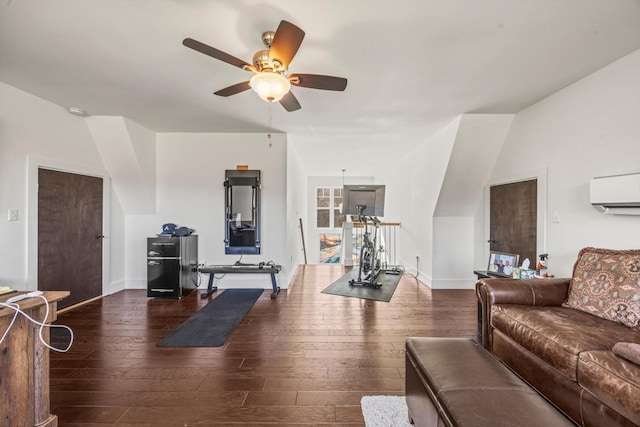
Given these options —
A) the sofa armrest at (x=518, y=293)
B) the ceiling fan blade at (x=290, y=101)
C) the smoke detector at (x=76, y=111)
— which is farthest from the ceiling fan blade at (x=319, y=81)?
the smoke detector at (x=76, y=111)

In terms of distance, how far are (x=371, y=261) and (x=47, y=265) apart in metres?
4.41

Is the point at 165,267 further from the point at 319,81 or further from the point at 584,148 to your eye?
the point at 584,148

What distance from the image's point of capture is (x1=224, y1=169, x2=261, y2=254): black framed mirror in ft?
13.9

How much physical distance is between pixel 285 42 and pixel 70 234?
12.3 ft

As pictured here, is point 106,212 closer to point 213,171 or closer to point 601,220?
point 213,171

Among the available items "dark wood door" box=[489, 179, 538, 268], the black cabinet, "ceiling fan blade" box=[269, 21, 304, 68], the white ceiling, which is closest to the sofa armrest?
"dark wood door" box=[489, 179, 538, 268]

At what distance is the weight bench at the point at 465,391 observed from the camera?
971 mm

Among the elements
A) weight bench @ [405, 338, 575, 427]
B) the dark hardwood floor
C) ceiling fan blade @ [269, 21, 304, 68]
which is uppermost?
ceiling fan blade @ [269, 21, 304, 68]

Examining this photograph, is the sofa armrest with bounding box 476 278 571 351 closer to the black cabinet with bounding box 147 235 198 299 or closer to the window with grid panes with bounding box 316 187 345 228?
the black cabinet with bounding box 147 235 198 299

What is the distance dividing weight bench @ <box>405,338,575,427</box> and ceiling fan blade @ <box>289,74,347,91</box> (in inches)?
72.1

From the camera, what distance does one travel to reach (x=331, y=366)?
2.13 m

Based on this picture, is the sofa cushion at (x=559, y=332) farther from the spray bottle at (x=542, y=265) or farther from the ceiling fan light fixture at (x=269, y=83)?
the ceiling fan light fixture at (x=269, y=83)

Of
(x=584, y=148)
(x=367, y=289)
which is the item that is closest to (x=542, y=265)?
(x=584, y=148)

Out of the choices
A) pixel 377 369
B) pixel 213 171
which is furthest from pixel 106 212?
pixel 377 369
